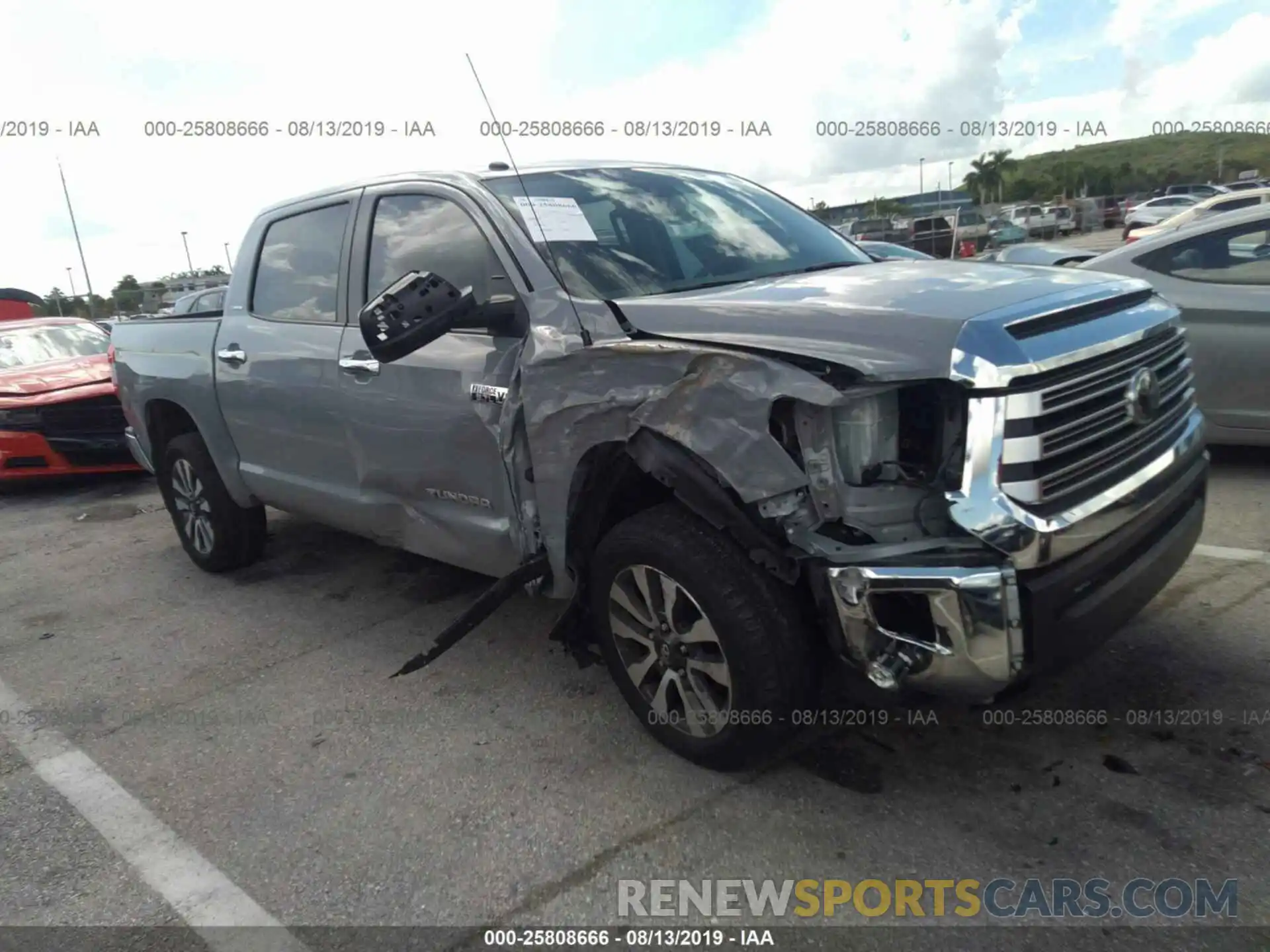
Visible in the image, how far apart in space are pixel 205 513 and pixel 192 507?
0.56ft

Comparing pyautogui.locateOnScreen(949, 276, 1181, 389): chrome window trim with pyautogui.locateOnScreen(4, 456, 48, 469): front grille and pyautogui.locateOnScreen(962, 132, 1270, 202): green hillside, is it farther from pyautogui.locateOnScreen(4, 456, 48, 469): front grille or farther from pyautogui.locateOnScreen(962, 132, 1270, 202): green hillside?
pyautogui.locateOnScreen(962, 132, 1270, 202): green hillside

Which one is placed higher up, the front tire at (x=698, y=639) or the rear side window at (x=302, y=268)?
the rear side window at (x=302, y=268)

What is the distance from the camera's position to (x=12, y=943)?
8.39ft

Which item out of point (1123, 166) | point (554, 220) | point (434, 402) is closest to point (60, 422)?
point (434, 402)

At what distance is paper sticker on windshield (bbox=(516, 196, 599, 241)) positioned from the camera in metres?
3.31

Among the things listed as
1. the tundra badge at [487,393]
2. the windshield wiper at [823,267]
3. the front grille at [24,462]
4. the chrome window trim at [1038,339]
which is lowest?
the front grille at [24,462]

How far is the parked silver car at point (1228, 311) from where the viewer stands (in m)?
5.17

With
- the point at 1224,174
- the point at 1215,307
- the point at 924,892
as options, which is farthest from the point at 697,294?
the point at 1224,174

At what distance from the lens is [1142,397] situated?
2719 mm

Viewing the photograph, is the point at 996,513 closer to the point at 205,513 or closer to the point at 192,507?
the point at 205,513

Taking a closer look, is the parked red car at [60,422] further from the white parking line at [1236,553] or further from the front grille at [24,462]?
the white parking line at [1236,553]

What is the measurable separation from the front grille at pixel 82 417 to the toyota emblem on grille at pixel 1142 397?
26.2 ft

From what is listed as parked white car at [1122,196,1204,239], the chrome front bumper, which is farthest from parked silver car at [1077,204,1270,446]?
parked white car at [1122,196,1204,239]

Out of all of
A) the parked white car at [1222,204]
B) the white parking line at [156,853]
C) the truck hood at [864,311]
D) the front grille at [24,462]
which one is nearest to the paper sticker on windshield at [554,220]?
the truck hood at [864,311]
